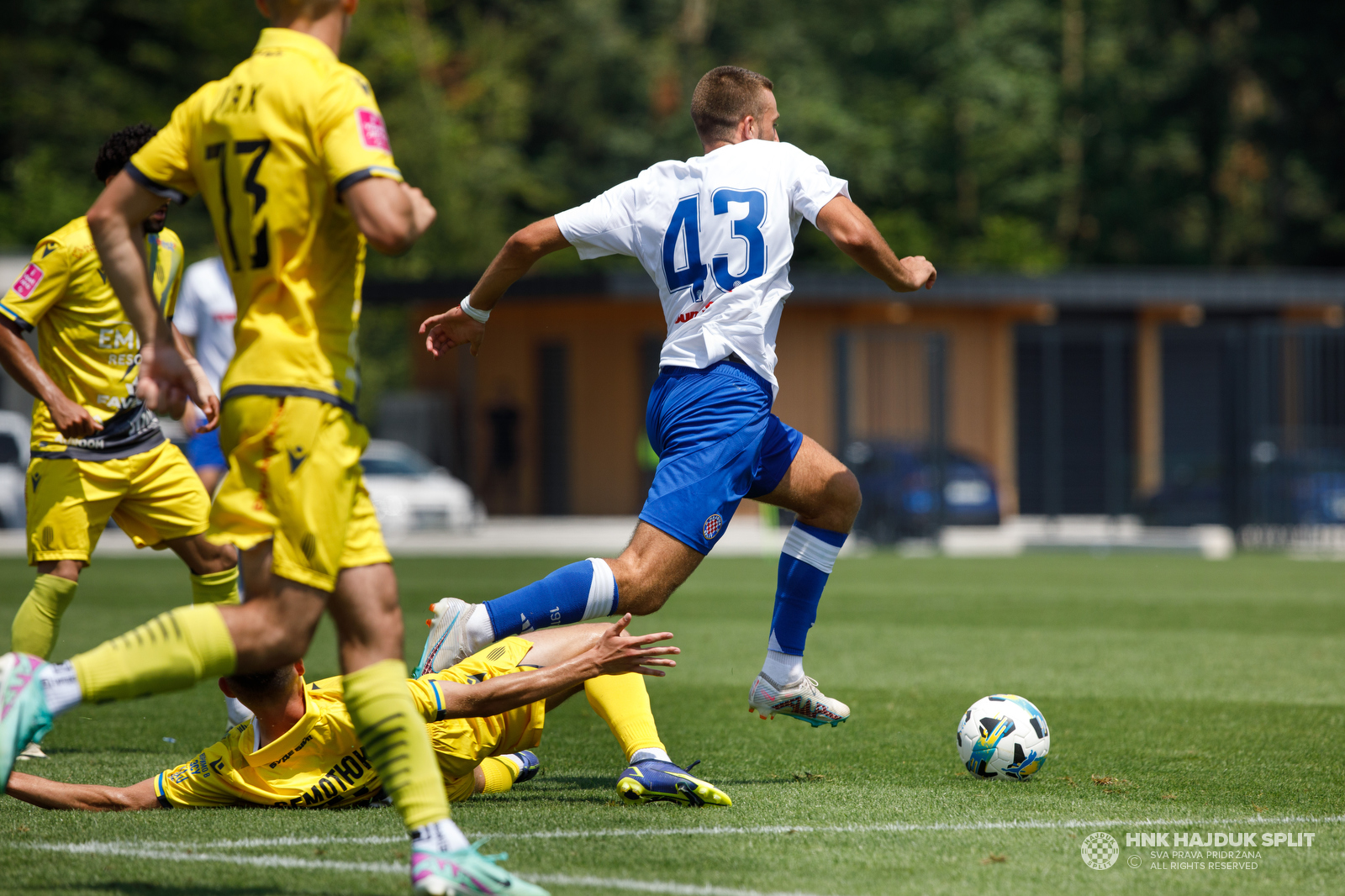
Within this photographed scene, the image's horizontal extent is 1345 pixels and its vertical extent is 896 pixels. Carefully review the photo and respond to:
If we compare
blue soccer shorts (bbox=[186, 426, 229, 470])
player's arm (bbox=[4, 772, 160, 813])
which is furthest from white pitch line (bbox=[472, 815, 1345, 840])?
blue soccer shorts (bbox=[186, 426, 229, 470])

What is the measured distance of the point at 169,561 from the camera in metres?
18.6

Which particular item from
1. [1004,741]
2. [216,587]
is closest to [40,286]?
[216,587]

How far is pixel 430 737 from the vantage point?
4.27 m

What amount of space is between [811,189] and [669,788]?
1.99 meters

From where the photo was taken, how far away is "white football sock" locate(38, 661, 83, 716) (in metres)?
3.46

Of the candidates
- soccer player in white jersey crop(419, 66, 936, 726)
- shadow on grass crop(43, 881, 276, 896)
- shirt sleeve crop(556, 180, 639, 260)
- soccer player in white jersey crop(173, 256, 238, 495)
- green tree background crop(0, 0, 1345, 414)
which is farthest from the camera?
green tree background crop(0, 0, 1345, 414)

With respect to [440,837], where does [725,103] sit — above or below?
above

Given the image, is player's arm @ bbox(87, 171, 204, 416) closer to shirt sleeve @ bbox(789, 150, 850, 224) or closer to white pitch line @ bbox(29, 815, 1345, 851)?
white pitch line @ bbox(29, 815, 1345, 851)

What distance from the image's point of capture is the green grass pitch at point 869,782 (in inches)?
151

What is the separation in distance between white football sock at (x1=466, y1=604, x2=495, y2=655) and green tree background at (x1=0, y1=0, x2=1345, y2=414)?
34.5 meters

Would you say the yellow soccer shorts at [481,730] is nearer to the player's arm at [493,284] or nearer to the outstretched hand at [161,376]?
the player's arm at [493,284]

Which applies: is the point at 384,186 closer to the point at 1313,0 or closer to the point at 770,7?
the point at 1313,0

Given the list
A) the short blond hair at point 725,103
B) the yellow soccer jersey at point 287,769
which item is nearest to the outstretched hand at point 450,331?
the short blond hair at point 725,103

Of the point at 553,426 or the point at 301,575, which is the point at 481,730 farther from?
the point at 553,426
